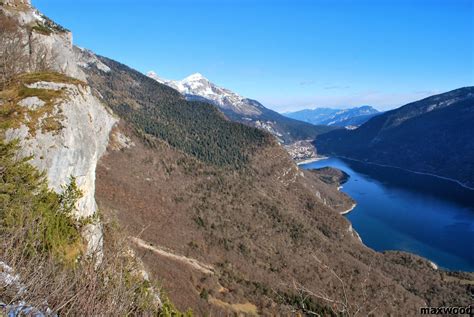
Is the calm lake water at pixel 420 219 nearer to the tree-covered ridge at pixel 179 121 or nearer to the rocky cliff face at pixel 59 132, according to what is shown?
the tree-covered ridge at pixel 179 121

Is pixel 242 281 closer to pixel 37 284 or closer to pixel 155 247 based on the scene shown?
pixel 155 247

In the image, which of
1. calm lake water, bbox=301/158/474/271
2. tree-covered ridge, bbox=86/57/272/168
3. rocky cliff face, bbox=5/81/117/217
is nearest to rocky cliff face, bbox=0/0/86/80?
rocky cliff face, bbox=5/81/117/217

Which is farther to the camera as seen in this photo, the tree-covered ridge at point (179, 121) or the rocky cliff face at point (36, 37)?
the tree-covered ridge at point (179, 121)

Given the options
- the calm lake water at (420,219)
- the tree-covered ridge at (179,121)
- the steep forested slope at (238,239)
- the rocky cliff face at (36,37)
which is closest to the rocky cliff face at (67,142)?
the steep forested slope at (238,239)

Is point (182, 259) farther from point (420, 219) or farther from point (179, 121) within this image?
point (420, 219)

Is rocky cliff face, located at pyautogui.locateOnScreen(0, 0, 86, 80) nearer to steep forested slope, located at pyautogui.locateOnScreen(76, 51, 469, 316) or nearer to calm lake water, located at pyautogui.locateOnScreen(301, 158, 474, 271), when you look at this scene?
steep forested slope, located at pyautogui.locateOnScreen(76, 51, 469, 316)

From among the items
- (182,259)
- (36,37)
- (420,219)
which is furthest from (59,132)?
(420,219)

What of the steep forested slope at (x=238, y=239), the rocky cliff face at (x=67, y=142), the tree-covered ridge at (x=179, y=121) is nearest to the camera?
the rocky cliff face at (x=67, y=142)
